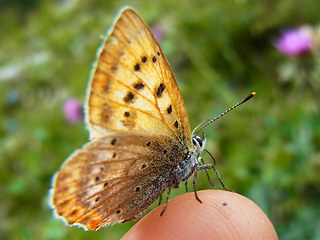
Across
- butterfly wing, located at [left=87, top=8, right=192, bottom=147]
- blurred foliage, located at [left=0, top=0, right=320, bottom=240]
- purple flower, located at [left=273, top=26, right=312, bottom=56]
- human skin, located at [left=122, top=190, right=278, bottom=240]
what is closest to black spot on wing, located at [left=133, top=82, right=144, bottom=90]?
butterfly wing, located at [left=87, top=8, right=192, bottom=147]

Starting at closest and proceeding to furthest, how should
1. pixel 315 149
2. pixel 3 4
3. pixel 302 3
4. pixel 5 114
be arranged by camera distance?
pixel 315 149 < pixel 302 3 < pixel 5 114 < pixel 3 4

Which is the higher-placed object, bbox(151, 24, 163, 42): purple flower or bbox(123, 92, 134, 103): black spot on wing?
bbox(151, 24, 163, 42): purple flower

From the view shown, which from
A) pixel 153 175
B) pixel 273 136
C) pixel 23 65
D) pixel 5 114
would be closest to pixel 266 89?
pixel 273 136

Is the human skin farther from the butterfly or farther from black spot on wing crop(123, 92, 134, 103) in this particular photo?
black spot on wing crop(123, 92, 134, 103)

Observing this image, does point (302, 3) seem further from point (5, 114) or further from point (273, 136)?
point (5, 114)

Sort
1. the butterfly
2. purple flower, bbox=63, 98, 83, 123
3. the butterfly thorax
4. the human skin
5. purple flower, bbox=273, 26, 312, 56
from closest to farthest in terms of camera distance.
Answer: the human skin → the butterfly → the butterfly thorax → purple flower, bbox=273, 26, 312, 56 → purple flower, bbox=63, 98, 83, 123

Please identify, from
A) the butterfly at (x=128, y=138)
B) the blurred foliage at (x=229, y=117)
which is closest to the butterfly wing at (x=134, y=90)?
the butterfly at (x=128, y=138)

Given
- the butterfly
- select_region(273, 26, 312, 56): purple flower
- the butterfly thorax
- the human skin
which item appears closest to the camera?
the human skin

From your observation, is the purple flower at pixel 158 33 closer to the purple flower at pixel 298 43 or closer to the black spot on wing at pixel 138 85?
the purple flower at pixel 298 43
